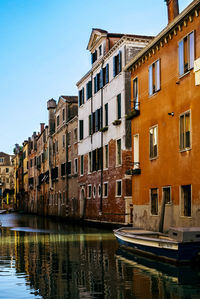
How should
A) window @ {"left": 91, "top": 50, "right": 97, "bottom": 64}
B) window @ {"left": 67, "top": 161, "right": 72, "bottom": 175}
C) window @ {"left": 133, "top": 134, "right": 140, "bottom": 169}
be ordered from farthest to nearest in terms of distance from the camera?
1. window @ {"left": 67, "top": 161, "right": 72, "bottom": 175}
2. window @ {"left": 91, "top": 50, "right": 97, "bottom": 64}
3. window @ {"left": 133, "top": 134, "right": 140, "bottom": 169}

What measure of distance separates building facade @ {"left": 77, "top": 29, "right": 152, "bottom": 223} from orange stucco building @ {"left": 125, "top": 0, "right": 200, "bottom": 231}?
4.44 meters

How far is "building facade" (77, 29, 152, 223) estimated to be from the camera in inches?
1119

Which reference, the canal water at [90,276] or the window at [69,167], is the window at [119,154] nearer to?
the canal water at [90,276]

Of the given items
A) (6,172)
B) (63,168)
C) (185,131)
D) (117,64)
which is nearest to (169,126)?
(185,131)

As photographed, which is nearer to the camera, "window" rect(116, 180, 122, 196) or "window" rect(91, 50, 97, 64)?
"window" rect(116, 180, 122, 196)

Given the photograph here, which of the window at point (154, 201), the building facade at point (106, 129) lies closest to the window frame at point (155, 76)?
the window at point (154, 201)

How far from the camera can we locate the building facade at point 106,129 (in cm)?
2842

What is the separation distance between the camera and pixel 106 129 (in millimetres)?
31828

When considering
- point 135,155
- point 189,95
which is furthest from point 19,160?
point 189,95

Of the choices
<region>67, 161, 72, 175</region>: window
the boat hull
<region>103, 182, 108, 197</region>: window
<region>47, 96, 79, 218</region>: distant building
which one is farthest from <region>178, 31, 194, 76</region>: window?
<region>67, 161, 72, 175</region>: window

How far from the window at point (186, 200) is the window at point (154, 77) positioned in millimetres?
4811

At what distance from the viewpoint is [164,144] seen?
1991cm

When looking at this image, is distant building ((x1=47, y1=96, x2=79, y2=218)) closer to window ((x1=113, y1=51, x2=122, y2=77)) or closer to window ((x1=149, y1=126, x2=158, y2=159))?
window ((x1=113, y1=51, x2=122, y2=77))

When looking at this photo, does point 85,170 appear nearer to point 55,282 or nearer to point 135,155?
point 135,155
